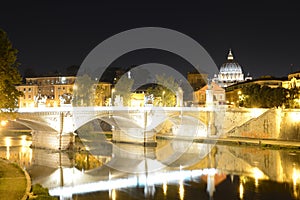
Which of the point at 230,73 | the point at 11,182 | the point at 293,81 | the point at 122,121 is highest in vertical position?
the point at 230,73

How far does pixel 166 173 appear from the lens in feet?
99.1

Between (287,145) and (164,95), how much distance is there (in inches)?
854

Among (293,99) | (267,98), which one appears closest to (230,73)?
(293,99)

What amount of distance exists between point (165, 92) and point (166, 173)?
97.9 feet

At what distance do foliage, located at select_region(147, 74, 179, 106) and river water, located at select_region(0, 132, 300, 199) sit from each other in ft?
53.8

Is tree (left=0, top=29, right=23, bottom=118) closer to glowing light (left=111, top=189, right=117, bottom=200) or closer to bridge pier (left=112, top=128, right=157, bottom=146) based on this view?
glowing light (left=111, top=189, right=117, bottom=200)

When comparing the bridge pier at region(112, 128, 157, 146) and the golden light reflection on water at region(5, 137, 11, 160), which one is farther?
the bridge pier at region(112, 128, 157, 146)

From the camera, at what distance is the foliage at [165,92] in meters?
59.0

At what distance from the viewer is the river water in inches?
952

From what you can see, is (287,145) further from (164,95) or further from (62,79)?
(62,79)

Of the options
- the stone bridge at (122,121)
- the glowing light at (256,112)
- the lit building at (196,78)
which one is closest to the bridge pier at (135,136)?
the stone bridge at (122,121)

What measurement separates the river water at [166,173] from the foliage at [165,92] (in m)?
16.4

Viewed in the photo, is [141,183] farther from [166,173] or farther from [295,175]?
[295,175]

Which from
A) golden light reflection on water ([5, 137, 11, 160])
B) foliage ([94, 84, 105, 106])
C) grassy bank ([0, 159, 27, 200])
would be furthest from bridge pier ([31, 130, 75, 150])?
foliage ([94, 84, 105, 106])
